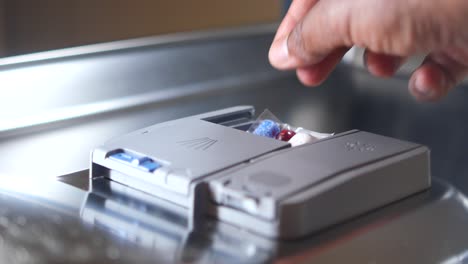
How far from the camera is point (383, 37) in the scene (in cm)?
60

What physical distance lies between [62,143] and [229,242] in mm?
342

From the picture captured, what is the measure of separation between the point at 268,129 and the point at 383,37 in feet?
0.46

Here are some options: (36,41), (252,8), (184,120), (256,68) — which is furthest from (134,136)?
(252,8)

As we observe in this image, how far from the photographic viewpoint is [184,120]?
Result: 2.32 ft

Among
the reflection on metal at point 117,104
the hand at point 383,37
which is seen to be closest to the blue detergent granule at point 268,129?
the hand at point 383,37

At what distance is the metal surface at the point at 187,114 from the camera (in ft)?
1.78

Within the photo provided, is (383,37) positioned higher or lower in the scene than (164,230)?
higher

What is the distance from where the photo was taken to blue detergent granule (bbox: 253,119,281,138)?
27.1 inches

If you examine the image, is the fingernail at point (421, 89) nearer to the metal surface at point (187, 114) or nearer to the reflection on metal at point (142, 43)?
the metal surface at point (187, 114)

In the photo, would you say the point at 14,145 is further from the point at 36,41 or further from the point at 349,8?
the point at 349,8

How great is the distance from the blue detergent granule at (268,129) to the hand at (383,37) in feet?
0.17

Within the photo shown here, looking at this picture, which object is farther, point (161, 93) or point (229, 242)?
point (161, 93)

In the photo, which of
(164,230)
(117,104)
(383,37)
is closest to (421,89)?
(383,37)

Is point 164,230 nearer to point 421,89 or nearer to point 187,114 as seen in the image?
point 421,89
